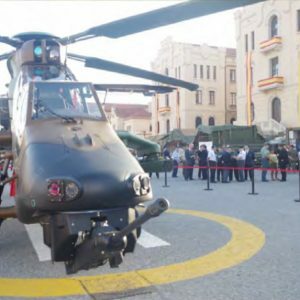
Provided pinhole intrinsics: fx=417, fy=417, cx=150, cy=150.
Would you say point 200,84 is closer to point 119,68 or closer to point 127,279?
point 119,68

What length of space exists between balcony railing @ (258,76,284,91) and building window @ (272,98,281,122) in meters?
1.45

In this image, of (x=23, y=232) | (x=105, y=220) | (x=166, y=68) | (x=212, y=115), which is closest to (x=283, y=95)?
(x=212, y=115)

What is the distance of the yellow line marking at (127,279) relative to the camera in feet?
15.1

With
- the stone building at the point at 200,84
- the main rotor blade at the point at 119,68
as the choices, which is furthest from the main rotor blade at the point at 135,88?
the stone building at the point at 200,84

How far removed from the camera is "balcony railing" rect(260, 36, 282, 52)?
36.1 m

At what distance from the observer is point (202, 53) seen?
54094mm

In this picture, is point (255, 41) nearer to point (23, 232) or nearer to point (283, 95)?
point (283, 95)

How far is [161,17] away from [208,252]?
3.34 m

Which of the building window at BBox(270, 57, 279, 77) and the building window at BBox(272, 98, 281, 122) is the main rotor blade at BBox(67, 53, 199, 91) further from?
the building window at BBox(270, 57, 279, 77)

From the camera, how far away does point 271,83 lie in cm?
3688

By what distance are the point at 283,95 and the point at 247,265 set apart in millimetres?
33762

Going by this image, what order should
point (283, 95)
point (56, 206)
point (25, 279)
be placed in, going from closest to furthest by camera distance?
point (56, 206), point (25, 279), point (283, 95)

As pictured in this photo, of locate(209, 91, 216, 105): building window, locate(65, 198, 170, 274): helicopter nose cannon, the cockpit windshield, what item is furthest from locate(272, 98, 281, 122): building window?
locate(65, 198, 170, 274): helicopter nose cannon

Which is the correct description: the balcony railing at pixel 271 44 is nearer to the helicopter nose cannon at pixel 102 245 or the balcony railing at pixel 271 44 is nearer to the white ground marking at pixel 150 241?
the white ground marking at pixel 150 241
